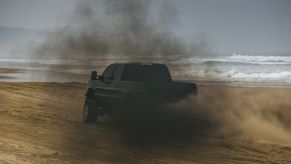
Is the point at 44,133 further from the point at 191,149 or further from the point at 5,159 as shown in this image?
the point at 191,149

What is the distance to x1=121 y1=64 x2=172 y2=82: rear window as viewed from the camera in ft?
43.3

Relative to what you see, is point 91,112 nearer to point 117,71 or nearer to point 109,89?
point 109,89

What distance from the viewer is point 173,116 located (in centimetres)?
1191

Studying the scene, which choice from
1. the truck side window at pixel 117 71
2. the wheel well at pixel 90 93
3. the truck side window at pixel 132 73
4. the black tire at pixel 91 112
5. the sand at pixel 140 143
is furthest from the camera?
the wheel well at pixel 90 93

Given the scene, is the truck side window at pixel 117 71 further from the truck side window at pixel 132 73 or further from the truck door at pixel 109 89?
the truck side window at pixel 132 73

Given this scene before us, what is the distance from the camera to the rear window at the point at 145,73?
43.3 feet

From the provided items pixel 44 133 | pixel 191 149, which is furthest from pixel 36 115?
pixel 191 149

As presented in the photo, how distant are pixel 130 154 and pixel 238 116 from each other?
5.49m

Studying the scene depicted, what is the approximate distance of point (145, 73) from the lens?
1337cm

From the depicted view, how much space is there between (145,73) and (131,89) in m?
1.33

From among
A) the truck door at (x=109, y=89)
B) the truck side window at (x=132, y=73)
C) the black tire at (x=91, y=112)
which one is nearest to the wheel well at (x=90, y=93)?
the black tire at (x=91, y=112)

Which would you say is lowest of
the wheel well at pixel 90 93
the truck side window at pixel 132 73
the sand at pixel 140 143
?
the sand at pixel 140 143

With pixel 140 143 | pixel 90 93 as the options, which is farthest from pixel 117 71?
pixel 140 143

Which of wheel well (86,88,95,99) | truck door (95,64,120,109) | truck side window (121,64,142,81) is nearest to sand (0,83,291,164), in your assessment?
truck door (95,64,120,109)
